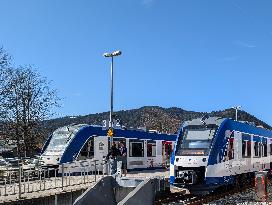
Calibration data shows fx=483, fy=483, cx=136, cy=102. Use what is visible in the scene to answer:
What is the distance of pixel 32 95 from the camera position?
50.0 metres

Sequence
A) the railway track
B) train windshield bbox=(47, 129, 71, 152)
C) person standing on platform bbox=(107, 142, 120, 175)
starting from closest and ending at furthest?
the railway track → person standing on platform bbox=(107, 142, 120, 175) → train windshield bbox=(47, 129, 71, 152)

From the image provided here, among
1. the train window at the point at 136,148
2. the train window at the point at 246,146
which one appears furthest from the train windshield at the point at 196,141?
the train window at the point at 136,148

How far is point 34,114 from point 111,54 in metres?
18.3

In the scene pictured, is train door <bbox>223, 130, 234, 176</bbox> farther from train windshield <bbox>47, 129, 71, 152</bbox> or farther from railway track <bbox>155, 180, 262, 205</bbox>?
train windshield <bbox>47, 129, 71, 152</bbox>

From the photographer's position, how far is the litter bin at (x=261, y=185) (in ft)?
59.8

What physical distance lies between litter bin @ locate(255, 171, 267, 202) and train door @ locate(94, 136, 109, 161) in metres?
12.7

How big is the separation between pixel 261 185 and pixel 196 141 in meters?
3.52

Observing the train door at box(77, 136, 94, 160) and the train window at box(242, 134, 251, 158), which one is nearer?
the train window at box(242, 134, 251, 158)

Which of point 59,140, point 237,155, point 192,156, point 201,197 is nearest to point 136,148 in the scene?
point 59,140

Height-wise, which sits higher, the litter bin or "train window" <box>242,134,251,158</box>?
"train window" <box>242,134,251,158</box>

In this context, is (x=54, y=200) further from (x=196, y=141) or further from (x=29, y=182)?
(x=196, y=141)

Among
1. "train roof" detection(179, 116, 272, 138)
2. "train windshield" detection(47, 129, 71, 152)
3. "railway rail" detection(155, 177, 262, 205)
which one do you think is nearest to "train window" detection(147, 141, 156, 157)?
"train windshield" detection(47, 129, 71, 152)

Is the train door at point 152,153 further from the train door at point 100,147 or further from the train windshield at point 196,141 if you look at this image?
the train windshield at point 196,141

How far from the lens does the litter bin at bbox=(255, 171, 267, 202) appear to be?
717 inches
